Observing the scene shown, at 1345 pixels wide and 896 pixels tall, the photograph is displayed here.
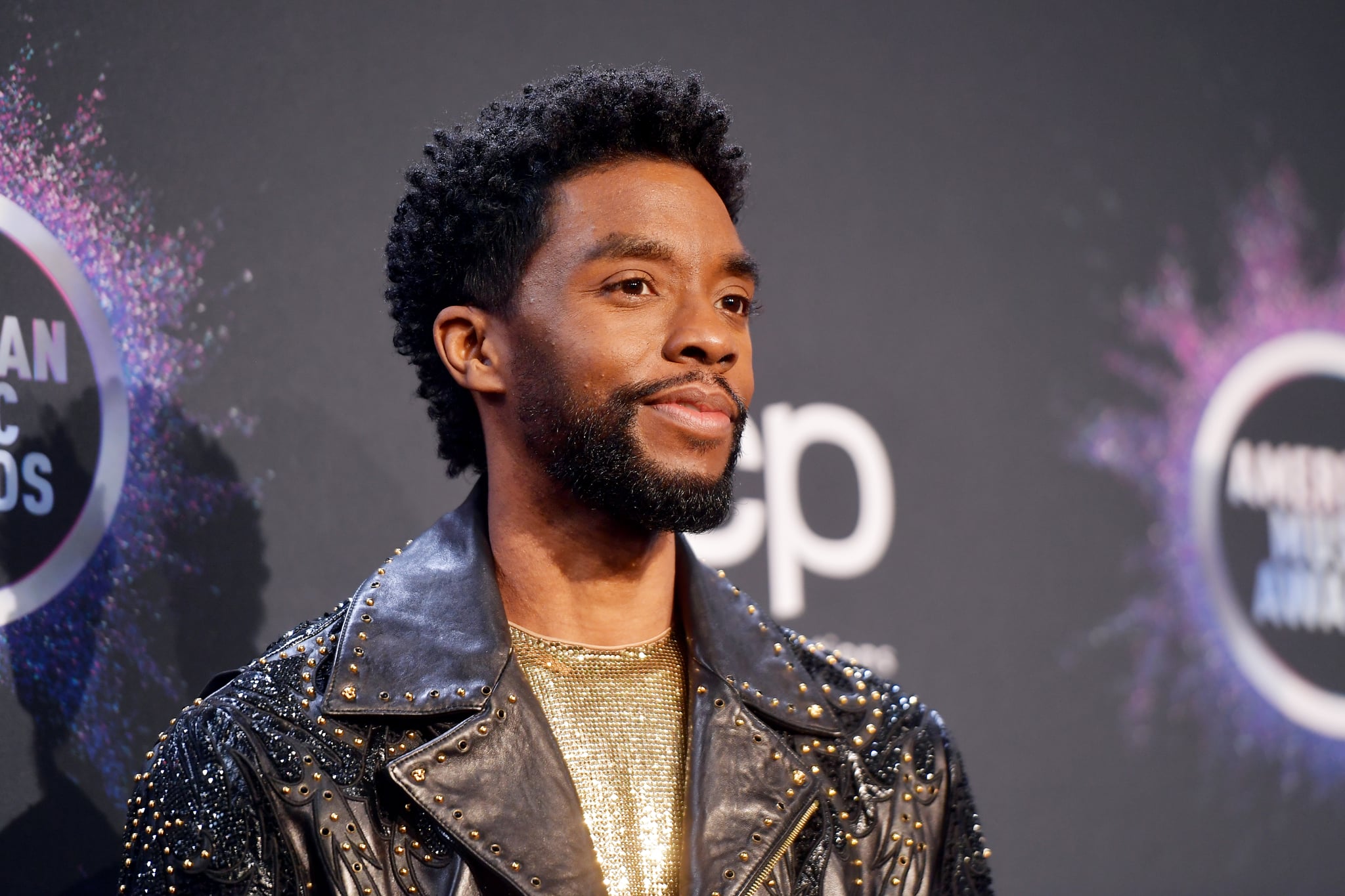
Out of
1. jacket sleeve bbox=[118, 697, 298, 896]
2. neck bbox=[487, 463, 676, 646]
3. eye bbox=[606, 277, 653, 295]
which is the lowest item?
jacket sleeve bbox=[118, 697, 298, 896]

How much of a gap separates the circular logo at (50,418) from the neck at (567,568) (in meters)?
0.55

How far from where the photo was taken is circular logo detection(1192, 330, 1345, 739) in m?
2.76

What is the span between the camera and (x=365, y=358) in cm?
201

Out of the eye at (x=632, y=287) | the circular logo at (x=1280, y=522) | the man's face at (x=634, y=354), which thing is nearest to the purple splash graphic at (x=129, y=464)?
the man's face at (x=634, y=354)

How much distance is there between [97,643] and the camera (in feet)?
5.82

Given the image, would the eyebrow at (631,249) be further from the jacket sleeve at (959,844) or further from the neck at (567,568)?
the jacket sleeve at (959,844)

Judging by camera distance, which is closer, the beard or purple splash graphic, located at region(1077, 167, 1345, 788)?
the beard

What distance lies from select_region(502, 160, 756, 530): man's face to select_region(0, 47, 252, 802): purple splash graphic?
52 centimetres

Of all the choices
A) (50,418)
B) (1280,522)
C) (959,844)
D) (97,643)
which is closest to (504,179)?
(50,418)

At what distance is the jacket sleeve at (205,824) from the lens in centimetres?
134

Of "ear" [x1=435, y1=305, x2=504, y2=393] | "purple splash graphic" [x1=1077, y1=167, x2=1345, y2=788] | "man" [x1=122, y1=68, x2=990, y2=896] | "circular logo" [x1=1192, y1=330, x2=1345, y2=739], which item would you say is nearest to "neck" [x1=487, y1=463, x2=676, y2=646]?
"man" [x1=122, y1=68, x2=990, y2=896]

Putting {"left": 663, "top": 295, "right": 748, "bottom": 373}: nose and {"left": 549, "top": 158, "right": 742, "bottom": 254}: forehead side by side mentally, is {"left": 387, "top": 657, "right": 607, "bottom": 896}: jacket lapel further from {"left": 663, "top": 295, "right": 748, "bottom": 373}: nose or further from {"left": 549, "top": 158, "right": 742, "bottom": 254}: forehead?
{"left": 549, "top": 158, "right": 742, "bottom": 254}: forehead

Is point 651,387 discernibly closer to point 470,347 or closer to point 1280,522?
point 470,347

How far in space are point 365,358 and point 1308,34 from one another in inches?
85.4
